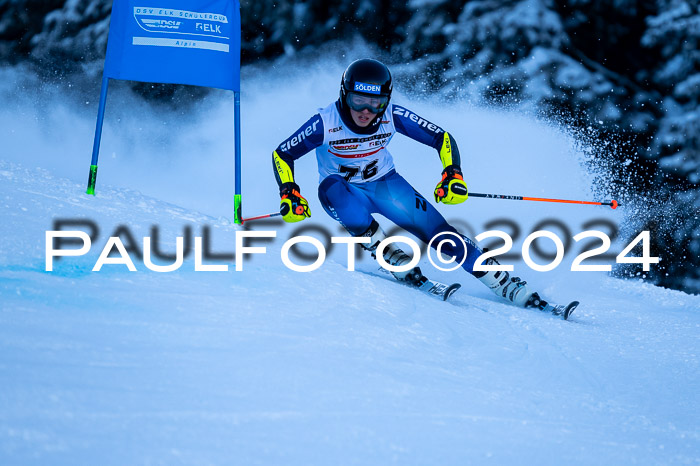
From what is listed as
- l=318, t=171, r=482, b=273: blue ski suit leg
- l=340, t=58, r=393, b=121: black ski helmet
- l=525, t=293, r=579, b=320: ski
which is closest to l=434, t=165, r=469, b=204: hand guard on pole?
l=318, t=171, r=482, b=273: blue ski suit leg

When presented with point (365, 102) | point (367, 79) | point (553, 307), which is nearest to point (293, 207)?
point (365, 102)

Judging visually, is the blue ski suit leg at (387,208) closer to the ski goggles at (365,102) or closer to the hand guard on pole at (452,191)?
the hand guard on pole at (452,191)

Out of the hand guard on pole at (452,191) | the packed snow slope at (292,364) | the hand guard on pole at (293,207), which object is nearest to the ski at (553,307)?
the packed snow slope at (292,364)

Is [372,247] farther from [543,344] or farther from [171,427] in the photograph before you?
[171,427]

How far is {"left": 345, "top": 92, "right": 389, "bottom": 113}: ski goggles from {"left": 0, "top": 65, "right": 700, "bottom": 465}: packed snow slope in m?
0.94

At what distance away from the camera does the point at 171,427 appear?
164 centimetres

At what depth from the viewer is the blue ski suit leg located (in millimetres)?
3889

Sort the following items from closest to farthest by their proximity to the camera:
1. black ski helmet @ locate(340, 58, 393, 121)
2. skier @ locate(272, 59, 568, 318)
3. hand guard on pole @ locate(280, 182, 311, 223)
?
1. black ski helmet @ locate(340, 58, 393, 121)
2. hand guard on pole @ locate(280, 182, 311, 223)
3. skier @ locate(272, 59, 568, 318)

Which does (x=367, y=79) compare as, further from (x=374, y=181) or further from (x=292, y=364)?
(x=292, y=364)

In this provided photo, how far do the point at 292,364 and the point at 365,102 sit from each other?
1.97 meters

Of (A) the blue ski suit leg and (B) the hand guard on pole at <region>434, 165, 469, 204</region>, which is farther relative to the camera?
(A) the blue ski suit leg

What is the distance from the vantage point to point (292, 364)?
2.12m

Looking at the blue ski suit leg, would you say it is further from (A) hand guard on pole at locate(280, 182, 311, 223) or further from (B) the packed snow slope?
(B) the packed snow slope

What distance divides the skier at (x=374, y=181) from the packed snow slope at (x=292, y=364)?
0.96ft
